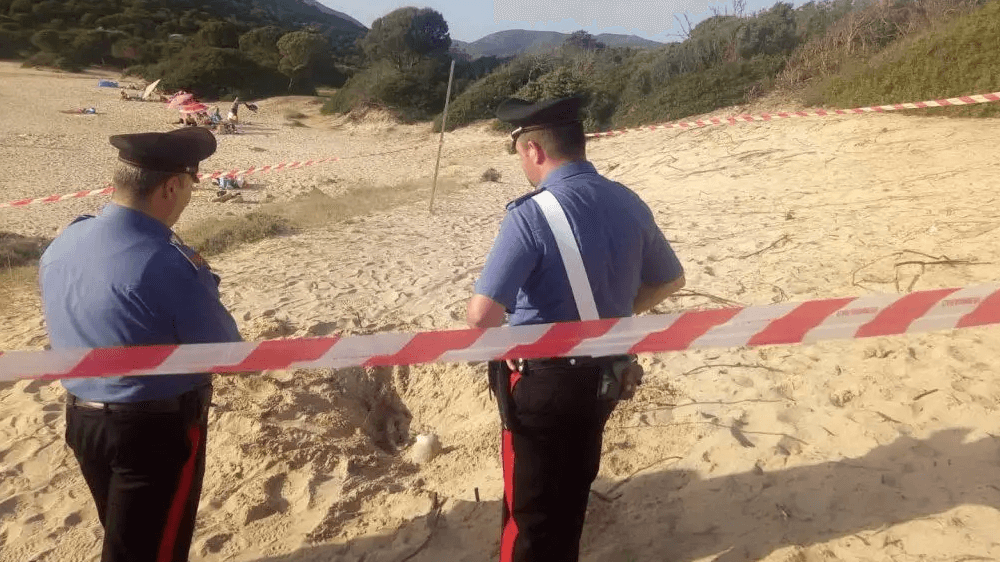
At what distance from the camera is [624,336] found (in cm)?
206

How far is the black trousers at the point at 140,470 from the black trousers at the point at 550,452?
105cm

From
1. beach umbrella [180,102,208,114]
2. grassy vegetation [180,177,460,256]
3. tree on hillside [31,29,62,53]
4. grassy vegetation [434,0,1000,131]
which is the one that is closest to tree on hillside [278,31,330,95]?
tree on hillside [31,29,62,53]

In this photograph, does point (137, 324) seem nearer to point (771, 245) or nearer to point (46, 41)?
point (771, 245)

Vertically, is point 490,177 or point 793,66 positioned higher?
point 793,66

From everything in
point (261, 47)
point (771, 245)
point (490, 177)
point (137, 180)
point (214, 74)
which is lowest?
point (771, 245)

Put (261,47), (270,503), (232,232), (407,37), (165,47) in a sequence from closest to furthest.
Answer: (270,503) → (232,232) → (407,37) → (261,47) → (165,47)

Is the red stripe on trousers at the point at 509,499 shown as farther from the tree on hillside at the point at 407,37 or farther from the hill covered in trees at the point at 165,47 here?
the hill covered in trees at the point at 165,47

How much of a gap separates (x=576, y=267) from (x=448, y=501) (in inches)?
76.0

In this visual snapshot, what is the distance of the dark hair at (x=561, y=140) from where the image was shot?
2.06 m

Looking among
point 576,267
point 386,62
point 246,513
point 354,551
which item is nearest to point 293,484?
point 246,513

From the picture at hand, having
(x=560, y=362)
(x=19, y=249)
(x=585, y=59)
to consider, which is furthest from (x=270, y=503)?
(x=585, y=59)

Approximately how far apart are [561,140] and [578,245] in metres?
0.36

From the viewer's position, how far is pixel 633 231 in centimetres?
209

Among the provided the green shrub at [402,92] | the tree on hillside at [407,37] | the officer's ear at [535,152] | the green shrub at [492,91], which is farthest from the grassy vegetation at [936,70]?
the tree on hillside at [407,37]
